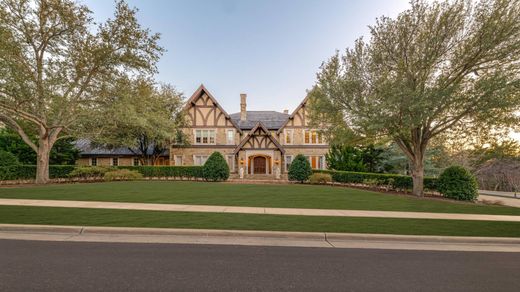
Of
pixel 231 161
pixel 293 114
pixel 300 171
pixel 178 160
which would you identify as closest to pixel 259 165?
pixel 231 161

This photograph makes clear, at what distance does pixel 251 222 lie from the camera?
25.2 feet

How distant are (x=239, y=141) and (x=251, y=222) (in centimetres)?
2253

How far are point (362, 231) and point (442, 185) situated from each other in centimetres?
1139

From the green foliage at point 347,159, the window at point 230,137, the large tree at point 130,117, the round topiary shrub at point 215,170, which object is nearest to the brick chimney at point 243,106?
the window at point 230,137

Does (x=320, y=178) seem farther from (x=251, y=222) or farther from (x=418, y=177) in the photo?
(x=251, y=222)

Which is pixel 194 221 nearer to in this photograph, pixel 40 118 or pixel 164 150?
pixel 40 118

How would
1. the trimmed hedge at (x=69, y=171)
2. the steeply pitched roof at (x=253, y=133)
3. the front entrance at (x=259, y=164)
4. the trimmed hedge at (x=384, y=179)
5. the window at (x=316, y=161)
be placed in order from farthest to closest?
the window at (x=316, y=161) → the front entrance at (x=259, y=164) → the steeply pitched roof at (x=253, y=133) → the trimmed hedge at (x=69, y=171) → the trimmed hedge at (x=384, y=179)

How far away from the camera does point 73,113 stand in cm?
1906

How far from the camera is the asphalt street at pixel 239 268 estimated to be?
4.02 m

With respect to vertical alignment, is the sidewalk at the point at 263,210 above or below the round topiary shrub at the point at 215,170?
below

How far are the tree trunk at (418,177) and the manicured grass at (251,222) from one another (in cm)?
688

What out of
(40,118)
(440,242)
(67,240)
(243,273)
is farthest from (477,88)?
(40,118)

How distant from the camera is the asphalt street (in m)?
4.02

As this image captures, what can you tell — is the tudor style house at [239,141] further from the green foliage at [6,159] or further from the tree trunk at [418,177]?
the tree trunk at [418,177]
